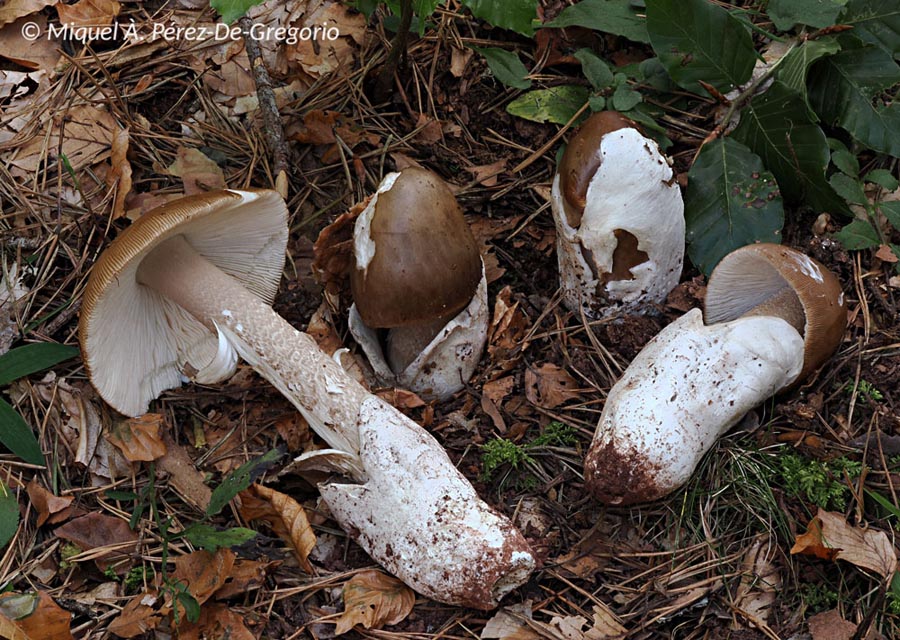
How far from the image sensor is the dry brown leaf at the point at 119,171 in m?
3.24

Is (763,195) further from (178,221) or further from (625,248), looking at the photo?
(178,221)

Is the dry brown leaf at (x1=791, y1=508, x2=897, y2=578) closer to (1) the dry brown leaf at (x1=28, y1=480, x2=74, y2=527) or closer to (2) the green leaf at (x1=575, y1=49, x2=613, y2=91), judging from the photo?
(2) the green leaf at (x1=575, y1=49, x2=613, y2=91)

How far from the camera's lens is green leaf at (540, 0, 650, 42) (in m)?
3.38

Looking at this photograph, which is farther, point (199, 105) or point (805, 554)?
point (199, 105)

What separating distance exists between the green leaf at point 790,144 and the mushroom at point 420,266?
125 cm

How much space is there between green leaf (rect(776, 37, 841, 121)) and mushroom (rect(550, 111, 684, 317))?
684mm

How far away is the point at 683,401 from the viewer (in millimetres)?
2557

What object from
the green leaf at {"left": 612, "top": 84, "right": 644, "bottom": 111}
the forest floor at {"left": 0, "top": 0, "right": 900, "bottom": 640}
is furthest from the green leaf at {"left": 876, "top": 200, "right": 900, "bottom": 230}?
the green leaf at {"left": 612, "top": 84, "right": 644, "bottom": 111}

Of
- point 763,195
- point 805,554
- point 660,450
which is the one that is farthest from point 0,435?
point 763,195

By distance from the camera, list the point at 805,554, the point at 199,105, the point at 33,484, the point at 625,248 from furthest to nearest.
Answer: the point at 199,105
the point at 625,248
the point at 33,484
the point at 805,554

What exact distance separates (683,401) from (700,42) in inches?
57.2

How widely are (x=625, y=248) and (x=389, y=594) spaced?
4.78 ft

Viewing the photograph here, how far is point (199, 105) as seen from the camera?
141 inches

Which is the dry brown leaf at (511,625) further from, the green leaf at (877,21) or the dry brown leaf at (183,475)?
the green leaf at (877,21)
